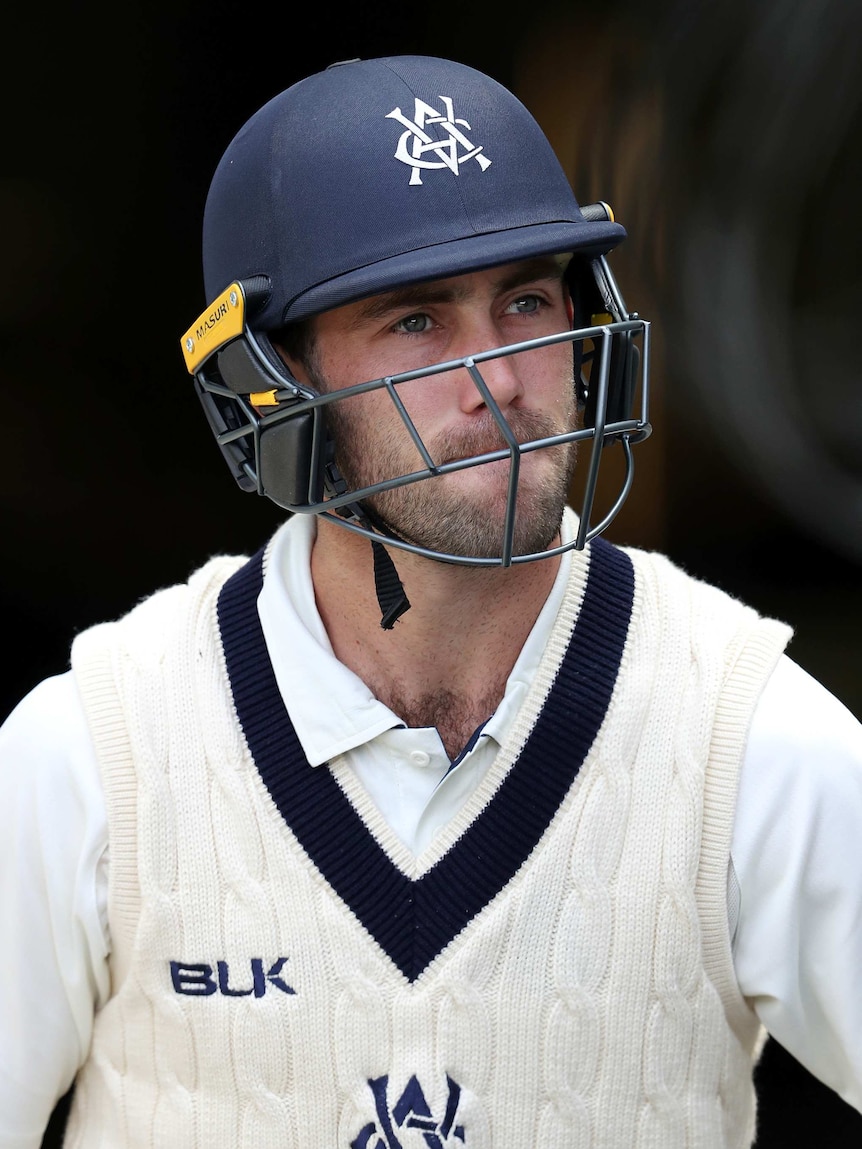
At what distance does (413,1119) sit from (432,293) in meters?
0.89

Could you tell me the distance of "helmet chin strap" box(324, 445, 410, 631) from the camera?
1.60 meters

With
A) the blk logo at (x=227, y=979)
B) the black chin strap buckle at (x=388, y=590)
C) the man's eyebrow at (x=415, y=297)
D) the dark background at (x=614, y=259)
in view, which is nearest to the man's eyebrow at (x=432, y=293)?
the man's eyebrow at (x=415, y=297)

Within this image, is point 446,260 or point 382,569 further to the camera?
point 382,569

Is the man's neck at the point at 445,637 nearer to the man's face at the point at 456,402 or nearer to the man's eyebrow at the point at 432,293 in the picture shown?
the man's face at the point at 456,402

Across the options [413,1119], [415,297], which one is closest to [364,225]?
[415,297]

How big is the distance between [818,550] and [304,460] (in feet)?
4.45

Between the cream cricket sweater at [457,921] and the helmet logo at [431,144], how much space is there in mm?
512

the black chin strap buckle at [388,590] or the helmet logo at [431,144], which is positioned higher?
the helmet logo at [431,144]

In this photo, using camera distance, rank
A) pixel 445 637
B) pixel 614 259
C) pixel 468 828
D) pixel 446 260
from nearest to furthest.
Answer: pixel 446 260 → pixel 468 828 → pixel 445 637 → pixel 614 259

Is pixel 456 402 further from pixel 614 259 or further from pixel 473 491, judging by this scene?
pixel 614 259

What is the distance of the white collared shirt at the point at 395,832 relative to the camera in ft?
5.07

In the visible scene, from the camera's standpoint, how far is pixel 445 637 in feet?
5.54

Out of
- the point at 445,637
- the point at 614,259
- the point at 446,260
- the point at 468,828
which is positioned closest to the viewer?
the point at 446,260

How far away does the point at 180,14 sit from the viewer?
8.01 feet
